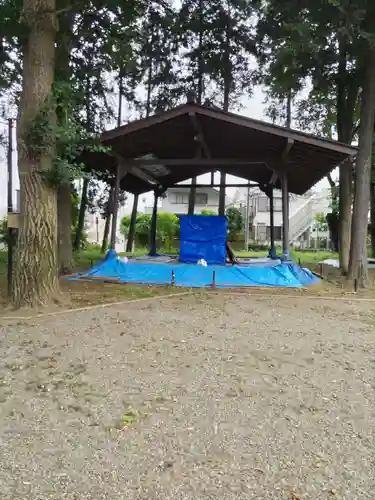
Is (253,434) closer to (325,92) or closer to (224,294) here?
(224,294)

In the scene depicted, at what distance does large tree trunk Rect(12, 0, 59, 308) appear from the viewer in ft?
20.2

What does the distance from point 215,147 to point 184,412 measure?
9.63 meters

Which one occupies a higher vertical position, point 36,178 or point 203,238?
point 36,178

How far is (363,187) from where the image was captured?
9.87m

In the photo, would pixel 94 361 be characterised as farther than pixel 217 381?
Yes

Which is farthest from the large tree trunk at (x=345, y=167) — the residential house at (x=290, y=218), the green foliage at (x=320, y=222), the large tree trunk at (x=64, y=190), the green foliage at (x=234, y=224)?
the green foliage at (x=320, y=222)

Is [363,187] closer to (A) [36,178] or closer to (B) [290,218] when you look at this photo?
(A) [36,178]

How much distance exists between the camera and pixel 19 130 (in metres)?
6.32

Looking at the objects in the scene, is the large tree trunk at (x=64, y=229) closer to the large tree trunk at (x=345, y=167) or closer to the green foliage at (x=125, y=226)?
the large tree trunk at (x=345, y=167)

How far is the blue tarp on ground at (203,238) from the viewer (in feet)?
37.8

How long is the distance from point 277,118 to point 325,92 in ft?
19.6

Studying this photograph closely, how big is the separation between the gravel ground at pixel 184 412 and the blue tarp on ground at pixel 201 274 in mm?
3878

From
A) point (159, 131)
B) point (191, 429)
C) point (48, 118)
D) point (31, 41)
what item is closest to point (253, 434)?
point (191, 429)

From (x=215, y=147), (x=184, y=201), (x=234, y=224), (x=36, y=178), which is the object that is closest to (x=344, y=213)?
(x=215, y=147)
